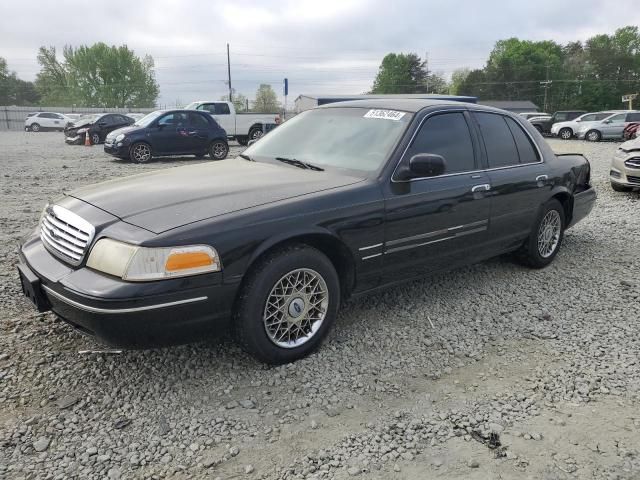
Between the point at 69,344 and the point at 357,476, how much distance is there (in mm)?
2096

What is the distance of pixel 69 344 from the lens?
3318 mm

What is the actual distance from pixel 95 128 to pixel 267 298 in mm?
22406

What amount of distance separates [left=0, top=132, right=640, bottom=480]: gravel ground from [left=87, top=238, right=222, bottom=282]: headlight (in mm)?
726

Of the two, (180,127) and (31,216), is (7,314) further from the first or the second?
(180,127)

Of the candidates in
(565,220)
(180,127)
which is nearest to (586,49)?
(180,127)

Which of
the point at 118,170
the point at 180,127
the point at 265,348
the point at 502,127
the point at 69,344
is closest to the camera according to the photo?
the point at 265,348

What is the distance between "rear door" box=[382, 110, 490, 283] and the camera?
3568 mm

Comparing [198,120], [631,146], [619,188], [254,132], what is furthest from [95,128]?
[631,146]

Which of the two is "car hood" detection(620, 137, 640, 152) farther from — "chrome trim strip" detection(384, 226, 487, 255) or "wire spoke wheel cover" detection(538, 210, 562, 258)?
"chrome trim strip" detection(384, 226, 487, 255)

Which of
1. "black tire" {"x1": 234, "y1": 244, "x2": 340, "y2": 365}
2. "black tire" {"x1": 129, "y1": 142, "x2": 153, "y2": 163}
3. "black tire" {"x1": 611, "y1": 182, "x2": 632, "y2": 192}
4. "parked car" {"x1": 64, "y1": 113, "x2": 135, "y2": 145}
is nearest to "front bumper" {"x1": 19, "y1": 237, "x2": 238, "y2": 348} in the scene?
"black tire" {"x1": 234, "y1": 244, "x2": 340, "y2": 365}

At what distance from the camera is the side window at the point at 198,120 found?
15.3 meters

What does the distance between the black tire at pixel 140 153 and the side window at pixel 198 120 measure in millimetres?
1632

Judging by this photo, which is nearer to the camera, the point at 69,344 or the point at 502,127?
the point at 69,344

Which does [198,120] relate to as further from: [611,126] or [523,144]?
[611,126]
